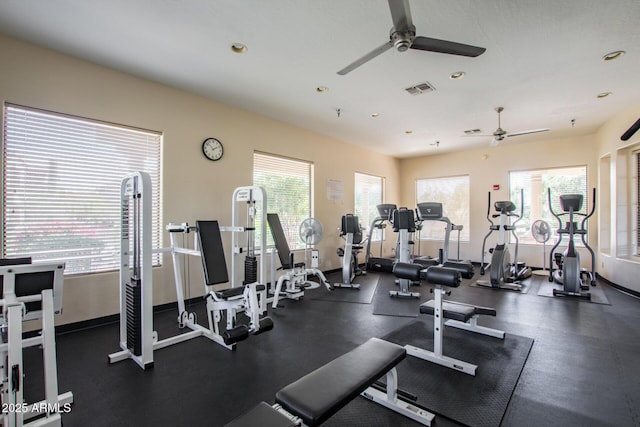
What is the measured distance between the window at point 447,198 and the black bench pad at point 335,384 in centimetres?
666

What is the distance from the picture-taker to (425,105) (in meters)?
4.40

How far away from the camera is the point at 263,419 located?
1163 millimetres

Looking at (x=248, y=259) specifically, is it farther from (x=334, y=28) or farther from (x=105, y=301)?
(x=334, y=28)

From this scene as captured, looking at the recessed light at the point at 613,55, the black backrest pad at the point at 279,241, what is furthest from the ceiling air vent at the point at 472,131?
the black backrest pad at the point at 279,241

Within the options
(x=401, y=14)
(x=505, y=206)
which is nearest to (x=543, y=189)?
(x=505, y=206)

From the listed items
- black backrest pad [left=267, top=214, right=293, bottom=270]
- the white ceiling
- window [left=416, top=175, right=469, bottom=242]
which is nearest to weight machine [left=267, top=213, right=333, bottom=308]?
black backrest pad [left=267, top=214, right=293, bottom=270]

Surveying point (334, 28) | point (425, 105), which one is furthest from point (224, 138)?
point (425, 105)

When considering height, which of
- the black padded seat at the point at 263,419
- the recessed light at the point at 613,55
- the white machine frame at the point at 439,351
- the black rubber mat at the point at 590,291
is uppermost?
the recessed light at the point at 613,55

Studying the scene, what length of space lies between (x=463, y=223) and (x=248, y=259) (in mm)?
6366

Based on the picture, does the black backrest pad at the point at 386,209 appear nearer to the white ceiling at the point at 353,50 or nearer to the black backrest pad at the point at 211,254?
the white ceiling at the point at 353,50

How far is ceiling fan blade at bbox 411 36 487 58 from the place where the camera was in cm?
223

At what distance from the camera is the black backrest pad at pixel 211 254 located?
2926mm

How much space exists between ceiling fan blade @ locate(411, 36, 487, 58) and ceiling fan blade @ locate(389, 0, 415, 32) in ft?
0.59

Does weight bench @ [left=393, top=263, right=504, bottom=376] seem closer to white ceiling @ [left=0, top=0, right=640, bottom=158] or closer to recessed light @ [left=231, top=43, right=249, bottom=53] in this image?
white ceiling @ [left=0, top=0, right=640, bottom=158]
